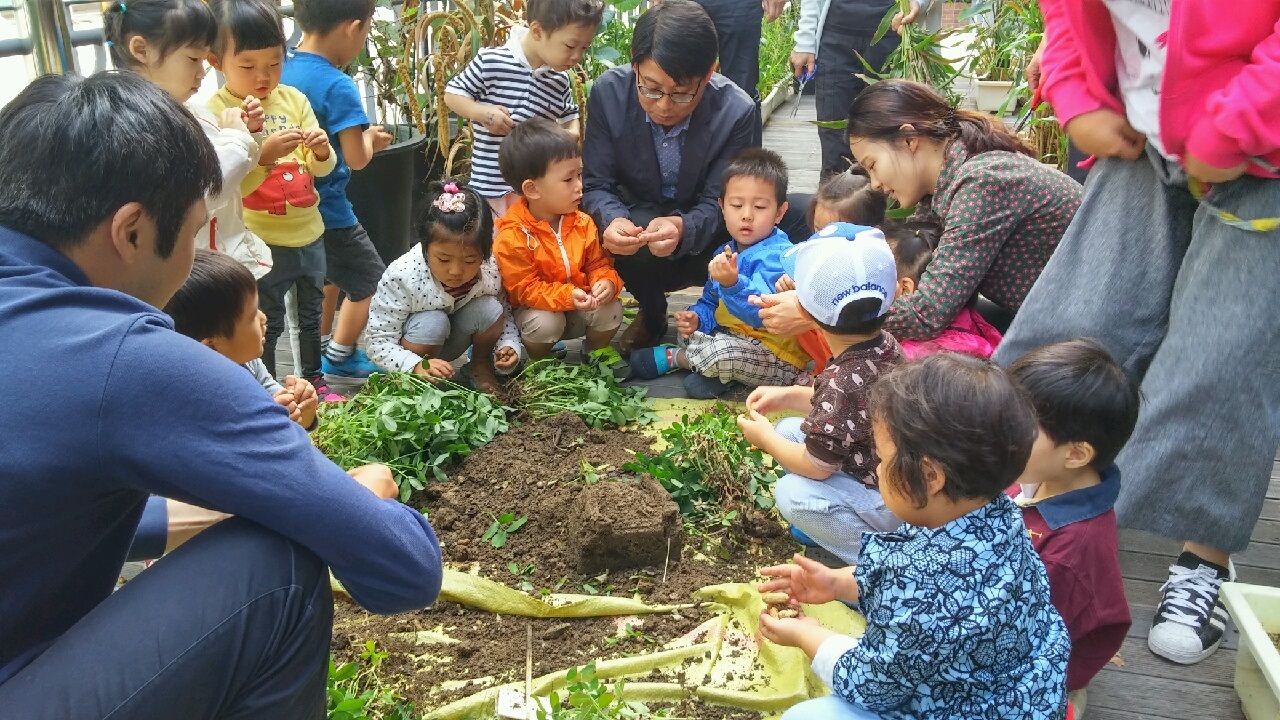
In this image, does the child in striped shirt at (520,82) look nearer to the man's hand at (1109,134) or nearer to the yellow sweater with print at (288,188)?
the yellow sweater with print at (288,188)

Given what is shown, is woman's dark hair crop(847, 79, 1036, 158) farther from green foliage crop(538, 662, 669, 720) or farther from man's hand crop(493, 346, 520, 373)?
green foliage crop(538, 662, 669, 720)

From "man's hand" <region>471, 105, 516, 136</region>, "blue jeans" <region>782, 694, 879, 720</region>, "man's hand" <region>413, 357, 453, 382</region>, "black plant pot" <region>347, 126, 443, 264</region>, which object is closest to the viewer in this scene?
"blue jeans" <region>782, 694, 879, 720</region>

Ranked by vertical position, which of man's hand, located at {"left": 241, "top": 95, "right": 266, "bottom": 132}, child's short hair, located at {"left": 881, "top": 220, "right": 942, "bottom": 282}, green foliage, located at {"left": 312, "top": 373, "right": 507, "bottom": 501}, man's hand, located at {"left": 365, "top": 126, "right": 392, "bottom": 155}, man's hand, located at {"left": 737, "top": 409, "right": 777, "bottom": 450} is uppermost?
man's hand, located at {"left": 241, "top": 95, "right": 266, "bottom": 132}

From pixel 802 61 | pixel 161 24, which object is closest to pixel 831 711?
pixel 161 24

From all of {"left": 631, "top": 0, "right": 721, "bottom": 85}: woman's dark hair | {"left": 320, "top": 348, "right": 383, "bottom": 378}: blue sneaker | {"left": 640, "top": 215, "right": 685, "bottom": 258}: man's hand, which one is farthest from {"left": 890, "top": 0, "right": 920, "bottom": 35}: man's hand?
{"left": 320, "top": 348, "right": 383, "bottom": 378}: blue sneaker

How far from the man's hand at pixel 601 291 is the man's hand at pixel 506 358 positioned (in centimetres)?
35

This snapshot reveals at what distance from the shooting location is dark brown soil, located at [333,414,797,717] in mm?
2348

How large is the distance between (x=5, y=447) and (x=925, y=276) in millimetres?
2359

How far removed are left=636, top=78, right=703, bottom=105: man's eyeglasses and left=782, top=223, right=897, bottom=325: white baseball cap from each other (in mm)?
1549

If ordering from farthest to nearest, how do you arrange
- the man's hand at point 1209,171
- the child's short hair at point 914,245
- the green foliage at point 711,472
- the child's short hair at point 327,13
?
the child's short hair at point 327,13, the child's short hair at point 914,245, the green foliage at point 711,472, the man's hand at point 1209,171

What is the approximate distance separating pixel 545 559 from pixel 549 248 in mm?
1476

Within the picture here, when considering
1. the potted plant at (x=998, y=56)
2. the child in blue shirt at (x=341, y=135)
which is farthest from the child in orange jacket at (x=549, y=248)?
the potted plant at (x=998, y=56)

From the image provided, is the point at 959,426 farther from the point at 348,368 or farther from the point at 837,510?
the point at 348,368

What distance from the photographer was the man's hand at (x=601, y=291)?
3.86m
